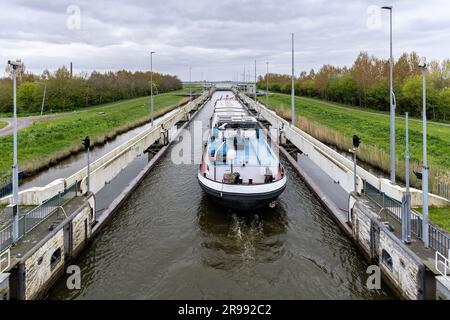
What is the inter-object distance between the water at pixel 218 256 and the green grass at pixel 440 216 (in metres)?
2.62

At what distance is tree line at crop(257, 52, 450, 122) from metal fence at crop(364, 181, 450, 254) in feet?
105

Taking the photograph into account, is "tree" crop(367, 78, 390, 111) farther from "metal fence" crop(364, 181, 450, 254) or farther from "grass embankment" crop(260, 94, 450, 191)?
"metal fence" crop(364, 181, 450, 254)

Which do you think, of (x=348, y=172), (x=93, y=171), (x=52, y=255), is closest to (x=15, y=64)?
(x=52, y=255)

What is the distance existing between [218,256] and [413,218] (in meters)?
5.91

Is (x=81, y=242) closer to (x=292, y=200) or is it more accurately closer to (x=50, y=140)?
(x=292, y=200)

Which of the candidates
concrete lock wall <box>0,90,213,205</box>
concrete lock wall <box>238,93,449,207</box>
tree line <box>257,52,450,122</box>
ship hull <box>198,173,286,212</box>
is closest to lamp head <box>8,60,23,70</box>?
concrete lock wall <box>0,90,213,205</box>

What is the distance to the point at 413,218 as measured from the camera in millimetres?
9688

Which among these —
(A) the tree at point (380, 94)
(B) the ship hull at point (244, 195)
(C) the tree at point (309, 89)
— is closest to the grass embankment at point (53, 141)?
(B) the ship hull at point (244, 195)

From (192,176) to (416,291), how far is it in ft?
43.8

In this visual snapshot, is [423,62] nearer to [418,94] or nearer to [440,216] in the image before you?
[440,216]

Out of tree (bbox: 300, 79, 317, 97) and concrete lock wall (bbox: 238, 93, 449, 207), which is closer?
concrete lock wall (bbox: 238, 93, 449, 207)

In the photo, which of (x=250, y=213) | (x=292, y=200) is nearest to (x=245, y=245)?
(x=250, y=213)

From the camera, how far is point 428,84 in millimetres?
Answer: 39562

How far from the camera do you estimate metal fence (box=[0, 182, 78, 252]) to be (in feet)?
27.2
